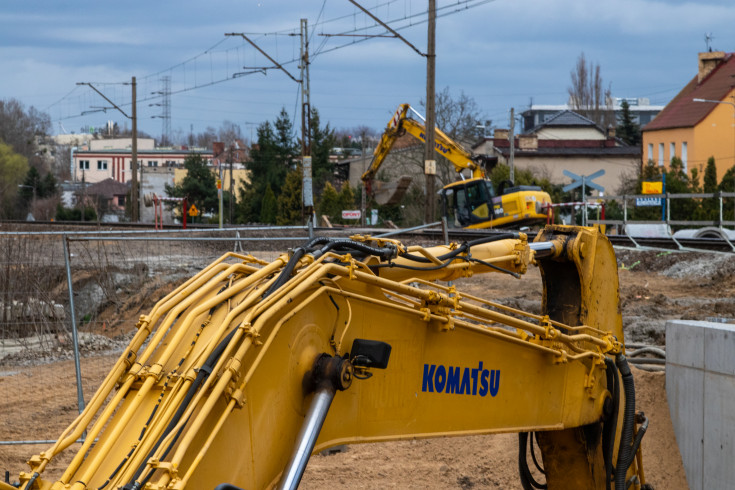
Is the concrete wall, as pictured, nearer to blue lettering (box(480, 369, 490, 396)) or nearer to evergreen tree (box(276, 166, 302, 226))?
blue lettering (box(480, 369, 490, 396))

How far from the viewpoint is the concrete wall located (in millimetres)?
6541

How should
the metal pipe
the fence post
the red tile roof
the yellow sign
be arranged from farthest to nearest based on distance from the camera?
1. the red tile roof
2. the yellow sign
3. the fence post
4. the metal pipe

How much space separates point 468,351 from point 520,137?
68.1m

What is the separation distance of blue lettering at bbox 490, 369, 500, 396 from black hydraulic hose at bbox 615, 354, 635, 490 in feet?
3.14

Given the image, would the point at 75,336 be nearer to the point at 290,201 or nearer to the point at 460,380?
the point at 460,380

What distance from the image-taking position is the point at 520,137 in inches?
2790

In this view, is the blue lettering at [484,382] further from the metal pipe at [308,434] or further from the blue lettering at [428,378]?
the metal pipe at [308,434]

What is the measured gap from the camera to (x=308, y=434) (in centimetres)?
340

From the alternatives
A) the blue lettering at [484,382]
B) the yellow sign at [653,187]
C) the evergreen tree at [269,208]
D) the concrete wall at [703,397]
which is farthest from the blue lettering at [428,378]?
the evergreen tree at [269,208]

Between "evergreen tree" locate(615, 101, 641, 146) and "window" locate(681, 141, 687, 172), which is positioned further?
"evergreen tree" locate(615, 101, 641, 146)

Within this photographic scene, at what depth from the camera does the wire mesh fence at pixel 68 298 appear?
32.2 feet

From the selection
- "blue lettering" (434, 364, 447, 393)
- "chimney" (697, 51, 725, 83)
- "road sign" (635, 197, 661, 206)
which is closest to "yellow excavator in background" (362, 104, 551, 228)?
"road sign" (635, 197, 661, 206)

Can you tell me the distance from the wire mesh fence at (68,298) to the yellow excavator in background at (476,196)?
62.3 feet

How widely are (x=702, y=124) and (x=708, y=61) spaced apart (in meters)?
6.86
